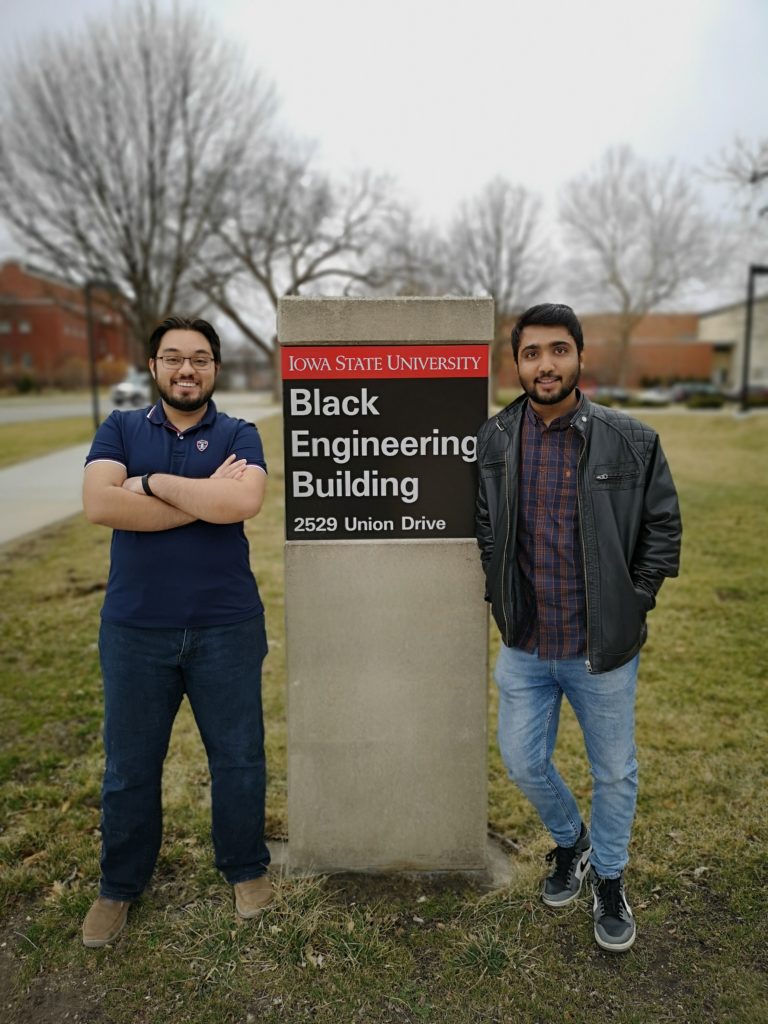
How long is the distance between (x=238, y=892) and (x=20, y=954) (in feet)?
2.39

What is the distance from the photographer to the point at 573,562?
2.46m

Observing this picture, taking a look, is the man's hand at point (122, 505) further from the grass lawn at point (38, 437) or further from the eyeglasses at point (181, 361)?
the grass lawn at point (38, 437)

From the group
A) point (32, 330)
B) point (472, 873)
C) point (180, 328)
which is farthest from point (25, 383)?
point (472, 873)

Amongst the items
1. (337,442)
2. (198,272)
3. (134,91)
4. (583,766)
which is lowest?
(583,766)

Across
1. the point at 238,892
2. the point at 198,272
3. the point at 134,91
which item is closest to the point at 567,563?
the point at 238,892

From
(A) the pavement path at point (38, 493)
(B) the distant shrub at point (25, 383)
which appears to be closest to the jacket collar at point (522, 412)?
(A) the pavement path at point (38, 493)

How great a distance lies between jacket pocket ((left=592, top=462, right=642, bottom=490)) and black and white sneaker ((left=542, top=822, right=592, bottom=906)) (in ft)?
4.34

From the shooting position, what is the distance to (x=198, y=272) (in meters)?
24.0

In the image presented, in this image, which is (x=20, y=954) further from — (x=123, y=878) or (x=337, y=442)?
(x=337, y=442)

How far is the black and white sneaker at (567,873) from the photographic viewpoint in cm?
282

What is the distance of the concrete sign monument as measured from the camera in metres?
2.69

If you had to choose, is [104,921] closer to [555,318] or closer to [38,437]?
[555,318]

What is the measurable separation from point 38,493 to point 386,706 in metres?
10.1

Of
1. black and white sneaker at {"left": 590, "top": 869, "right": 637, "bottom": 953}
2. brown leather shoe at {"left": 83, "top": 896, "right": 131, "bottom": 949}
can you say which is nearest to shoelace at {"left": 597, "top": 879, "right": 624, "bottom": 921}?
black and white sneaker at {"left": 590, "top": 869, "right": 637, "bottom": 953}
